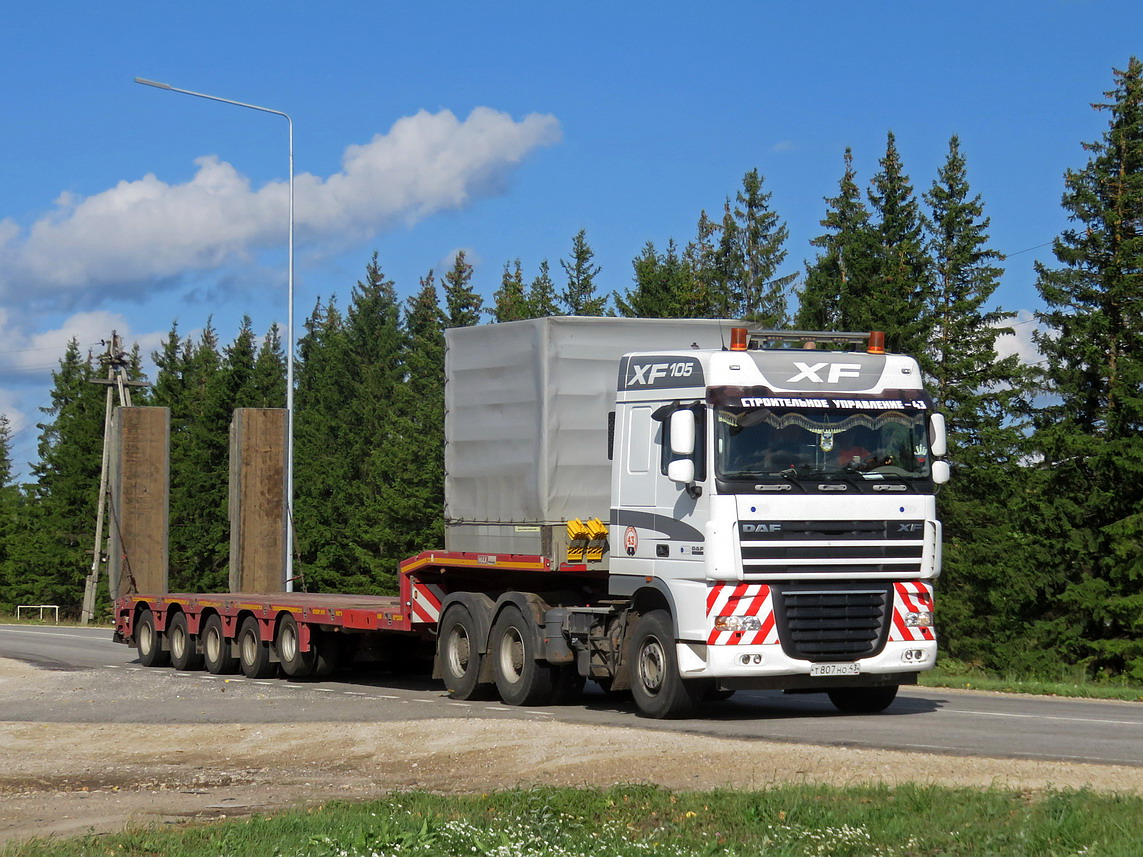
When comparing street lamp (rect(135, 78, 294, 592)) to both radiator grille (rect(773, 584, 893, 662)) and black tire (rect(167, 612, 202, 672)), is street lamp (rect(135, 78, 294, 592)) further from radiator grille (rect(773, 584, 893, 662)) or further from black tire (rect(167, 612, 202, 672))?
radiator grille (rect(773, 584, 893, 662))

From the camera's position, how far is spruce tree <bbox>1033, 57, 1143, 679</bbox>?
4062cm

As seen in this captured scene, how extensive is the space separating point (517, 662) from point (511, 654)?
0.14 metres

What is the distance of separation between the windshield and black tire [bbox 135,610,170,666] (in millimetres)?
13973

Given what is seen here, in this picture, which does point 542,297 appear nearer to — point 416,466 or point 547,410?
point 416,466

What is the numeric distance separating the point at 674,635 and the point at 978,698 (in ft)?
17.9

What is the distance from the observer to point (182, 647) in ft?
78.9

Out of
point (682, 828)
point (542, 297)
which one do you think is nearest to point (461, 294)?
point (542, 297)

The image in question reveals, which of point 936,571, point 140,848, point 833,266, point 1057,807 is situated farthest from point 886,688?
point 833,266

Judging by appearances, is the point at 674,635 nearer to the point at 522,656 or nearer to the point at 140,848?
the point at 522,656

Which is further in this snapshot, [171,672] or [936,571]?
[171,672]

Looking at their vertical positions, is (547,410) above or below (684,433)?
above

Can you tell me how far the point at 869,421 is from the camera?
14.6 meters

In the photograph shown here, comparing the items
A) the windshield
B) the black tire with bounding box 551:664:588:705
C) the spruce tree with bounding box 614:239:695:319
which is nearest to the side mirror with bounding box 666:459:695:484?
the windshield

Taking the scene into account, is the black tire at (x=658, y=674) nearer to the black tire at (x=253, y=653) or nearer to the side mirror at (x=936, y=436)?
the side mirror at (x=936, y=436)
